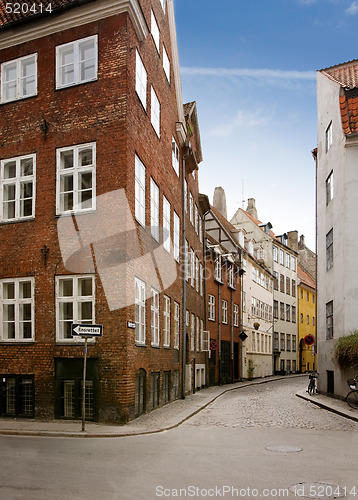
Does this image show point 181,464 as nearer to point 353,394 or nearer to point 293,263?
point 353,394

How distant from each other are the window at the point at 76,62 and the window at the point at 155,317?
6.88 m

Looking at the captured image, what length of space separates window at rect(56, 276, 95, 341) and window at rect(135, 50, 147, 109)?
19.3 feet

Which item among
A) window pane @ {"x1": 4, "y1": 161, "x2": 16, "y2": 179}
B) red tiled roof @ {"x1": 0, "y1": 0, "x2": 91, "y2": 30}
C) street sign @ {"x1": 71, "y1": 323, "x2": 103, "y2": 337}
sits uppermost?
red tiled roof @ {"x1": 0, "y1": 0, "x2": 91, "y2": 30}

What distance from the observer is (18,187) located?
15945 millimetres

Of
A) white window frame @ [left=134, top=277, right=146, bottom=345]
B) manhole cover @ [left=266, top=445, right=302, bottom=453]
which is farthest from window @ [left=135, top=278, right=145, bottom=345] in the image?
manhole cover @ [left=266, top=445, right=302, bottom=453]

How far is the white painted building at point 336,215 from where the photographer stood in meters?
21.5

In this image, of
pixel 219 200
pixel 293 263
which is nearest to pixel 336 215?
pixel 219 200

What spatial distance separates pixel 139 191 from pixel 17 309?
484cm

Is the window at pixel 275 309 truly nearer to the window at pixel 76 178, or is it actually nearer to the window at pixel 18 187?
the window at pixel 18 187

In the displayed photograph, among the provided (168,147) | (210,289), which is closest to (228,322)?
(210,289)

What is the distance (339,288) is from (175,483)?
646 inches

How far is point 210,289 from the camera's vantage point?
3569 centimetres

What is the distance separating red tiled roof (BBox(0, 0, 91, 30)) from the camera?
15672 millimetres

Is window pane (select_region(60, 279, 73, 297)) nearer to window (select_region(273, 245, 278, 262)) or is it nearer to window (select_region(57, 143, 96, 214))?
window (select_region(57, 143, 96, 214))
